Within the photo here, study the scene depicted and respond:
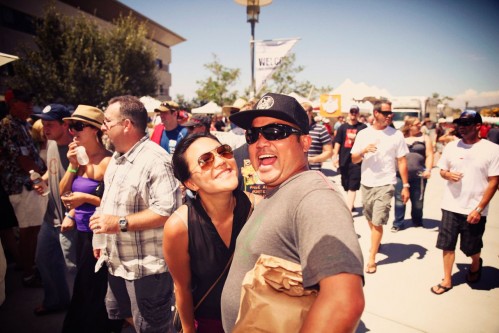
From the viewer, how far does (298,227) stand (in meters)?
1.01

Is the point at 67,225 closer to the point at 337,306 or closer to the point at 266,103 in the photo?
Answer: the point at 266,103

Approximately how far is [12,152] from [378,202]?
5.53 meters

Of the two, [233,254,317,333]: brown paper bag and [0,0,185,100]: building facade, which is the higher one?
[0,0,185,100]: building facade

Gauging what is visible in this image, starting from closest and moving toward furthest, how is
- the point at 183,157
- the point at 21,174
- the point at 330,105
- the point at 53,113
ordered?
the point at 183,157, the point at 53,113, the point at 21,174, the point at 330,105

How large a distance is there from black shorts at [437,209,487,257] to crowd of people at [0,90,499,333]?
2cm

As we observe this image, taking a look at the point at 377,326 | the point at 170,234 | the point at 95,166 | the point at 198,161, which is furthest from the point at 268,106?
the point at 377,326

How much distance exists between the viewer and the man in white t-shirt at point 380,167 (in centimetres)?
432

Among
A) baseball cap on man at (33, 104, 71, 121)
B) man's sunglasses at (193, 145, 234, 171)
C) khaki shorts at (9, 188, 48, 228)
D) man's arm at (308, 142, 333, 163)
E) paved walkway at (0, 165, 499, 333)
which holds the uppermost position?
baseball cap on man at (33, 104, 71, 121)

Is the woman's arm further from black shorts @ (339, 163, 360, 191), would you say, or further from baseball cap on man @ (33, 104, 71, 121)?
black shorts @ (339, 163, 360, 191)

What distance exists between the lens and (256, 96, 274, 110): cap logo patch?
144 cm

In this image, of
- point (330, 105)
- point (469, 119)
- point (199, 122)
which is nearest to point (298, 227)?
point (469, 119)

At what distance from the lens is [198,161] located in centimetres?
182

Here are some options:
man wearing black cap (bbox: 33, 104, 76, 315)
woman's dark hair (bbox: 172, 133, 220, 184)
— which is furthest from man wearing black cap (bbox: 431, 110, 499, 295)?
man wearing black cap (bbox: 33, 104, 76, 315)

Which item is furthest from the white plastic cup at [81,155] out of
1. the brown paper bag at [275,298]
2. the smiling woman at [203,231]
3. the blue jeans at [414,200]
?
the blue jeans at [414,200]
